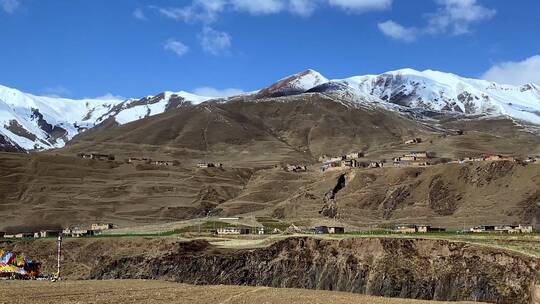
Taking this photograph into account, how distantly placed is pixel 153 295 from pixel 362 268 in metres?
20.4

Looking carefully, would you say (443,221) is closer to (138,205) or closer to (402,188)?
(402,188)

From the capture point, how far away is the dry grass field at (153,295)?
128 feet

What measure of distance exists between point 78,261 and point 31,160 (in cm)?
10341

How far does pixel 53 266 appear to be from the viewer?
244ft

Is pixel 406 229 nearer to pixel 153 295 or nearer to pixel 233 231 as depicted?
pixel 233 231

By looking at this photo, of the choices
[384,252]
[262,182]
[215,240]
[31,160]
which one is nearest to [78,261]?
[215,240]

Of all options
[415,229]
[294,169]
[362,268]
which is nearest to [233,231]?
[415,229]

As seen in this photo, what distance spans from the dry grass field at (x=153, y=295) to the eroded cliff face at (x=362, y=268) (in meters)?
8.26

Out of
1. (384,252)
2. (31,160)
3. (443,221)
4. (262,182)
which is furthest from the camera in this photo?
(31,160)

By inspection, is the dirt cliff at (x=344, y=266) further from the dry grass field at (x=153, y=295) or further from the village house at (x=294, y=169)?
the village house at (x=294, y=169)

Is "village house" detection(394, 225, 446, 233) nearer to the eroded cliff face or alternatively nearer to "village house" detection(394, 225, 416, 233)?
"village house" detection(394, 225, 416, 233)

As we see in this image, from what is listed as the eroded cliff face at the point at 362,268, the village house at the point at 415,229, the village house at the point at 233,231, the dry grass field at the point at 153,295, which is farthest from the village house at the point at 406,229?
the dry grass field at the point at 153,295

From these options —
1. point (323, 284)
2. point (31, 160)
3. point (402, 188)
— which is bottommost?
point (323, 284)

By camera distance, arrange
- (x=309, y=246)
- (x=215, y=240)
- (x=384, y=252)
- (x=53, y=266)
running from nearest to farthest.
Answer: (x=384, y=252) → (x=309, y=246) → (x=53, y=266) → (x=215, y=240)
